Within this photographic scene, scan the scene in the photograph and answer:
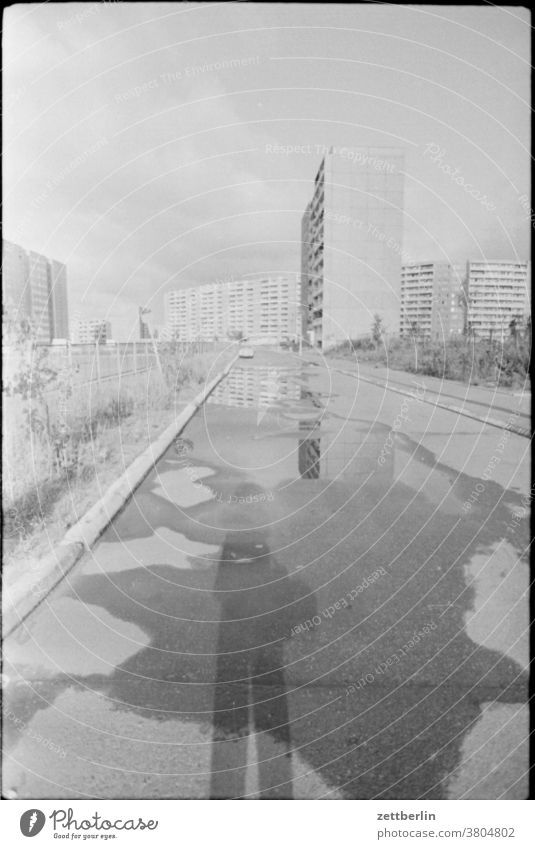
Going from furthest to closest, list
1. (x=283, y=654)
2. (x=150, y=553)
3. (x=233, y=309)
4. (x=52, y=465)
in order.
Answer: (x=233, y=309)
(x=52, y=465)
(x=150, y=553)
(x=283, y=654)

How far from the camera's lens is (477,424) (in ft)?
37.7

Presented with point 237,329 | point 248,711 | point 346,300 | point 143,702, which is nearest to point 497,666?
point 248,711

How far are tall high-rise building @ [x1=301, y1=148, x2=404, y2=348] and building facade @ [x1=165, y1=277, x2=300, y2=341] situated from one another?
11479 mm

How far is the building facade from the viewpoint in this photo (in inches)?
580

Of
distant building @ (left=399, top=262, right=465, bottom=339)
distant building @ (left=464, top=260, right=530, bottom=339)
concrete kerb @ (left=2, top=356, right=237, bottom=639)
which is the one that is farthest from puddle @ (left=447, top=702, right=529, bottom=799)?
distant building @ (left=464, top=260, right=530, bottom=339)

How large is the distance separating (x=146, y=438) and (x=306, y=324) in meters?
64.1

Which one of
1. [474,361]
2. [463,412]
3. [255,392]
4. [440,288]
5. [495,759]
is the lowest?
[495,759]

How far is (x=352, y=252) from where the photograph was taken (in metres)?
48.0

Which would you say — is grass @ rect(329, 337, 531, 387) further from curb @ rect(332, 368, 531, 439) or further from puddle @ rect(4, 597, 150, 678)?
puddle @ rect(4, 597, 150, 678)

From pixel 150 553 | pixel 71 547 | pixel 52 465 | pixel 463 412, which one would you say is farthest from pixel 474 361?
pixel 71 547

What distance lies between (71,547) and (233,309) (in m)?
13.6

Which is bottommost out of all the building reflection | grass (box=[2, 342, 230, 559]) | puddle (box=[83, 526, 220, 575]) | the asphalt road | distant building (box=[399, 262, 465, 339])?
the asphalt road

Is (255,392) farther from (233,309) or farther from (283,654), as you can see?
(283,654)

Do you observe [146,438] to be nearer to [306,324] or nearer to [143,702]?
[143,702]
